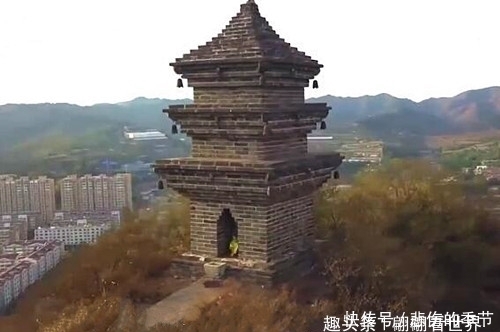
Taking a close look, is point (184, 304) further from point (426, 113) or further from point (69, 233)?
point (426, 113)

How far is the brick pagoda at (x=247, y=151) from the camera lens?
796 cm

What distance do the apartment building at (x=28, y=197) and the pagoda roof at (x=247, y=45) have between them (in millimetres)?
14509

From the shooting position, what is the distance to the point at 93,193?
70.8ft

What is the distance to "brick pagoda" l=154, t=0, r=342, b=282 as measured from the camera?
313 inches

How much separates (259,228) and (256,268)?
520 millimetres

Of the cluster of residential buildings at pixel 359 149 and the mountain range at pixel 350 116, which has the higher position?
the mountain range at pixel 350 116

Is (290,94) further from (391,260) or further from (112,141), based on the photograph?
(112,141)

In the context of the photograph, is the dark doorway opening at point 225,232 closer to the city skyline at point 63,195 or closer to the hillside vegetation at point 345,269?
the hillside vegetation at point 345,269

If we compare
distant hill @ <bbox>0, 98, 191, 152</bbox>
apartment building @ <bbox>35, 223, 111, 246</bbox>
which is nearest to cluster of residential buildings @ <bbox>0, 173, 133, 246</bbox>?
apartment building @ <bbox>35, 223, 111, 246</bbox>

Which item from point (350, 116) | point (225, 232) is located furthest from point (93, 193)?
point (225, 232)

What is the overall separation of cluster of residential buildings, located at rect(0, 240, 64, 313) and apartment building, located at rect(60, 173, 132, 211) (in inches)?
138

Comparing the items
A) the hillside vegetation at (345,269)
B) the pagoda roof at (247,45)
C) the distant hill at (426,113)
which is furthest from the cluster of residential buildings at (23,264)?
the distant hill at (426,113)

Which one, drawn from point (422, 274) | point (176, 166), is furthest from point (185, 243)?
point (422, 274)

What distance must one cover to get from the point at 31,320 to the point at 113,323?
1.98m
